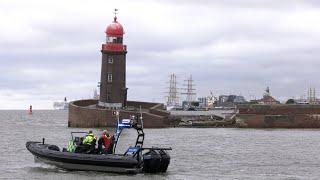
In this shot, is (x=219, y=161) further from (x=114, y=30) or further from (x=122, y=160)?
(x=114, y=30)

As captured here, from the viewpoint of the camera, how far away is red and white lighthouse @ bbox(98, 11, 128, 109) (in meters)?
79.9

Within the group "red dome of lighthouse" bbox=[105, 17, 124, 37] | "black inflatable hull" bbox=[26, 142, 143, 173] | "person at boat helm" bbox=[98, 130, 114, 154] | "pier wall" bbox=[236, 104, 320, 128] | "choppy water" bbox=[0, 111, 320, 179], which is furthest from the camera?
"pier wall" bbox=[236, 104, 320, 128]

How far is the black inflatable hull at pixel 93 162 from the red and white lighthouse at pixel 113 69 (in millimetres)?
46337

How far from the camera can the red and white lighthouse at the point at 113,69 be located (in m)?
79.9

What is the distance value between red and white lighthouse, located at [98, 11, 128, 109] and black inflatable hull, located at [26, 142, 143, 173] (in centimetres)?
4634

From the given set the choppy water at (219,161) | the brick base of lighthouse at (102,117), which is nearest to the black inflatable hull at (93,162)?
the choppy water at (219,161)

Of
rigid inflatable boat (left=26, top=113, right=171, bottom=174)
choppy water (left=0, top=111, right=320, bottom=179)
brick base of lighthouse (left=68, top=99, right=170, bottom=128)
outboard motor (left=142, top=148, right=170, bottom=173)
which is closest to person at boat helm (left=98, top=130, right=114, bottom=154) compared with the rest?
rigid inflatable boat (left=26, top=113, right=171, bottom=174)

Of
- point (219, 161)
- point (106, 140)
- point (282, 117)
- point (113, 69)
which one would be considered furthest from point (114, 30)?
point (106, 140)

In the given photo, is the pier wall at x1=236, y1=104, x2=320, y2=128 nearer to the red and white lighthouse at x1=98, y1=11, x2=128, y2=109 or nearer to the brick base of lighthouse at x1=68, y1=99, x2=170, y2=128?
the brick base of lighthouse at x1=68, y1=99, x2=170, y2=128

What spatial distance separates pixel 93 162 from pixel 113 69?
48.7 meters

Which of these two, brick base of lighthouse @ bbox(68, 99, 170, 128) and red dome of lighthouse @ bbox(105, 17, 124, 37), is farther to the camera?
red dome of lighthouse @ bbox(105, 17, 124, 37)

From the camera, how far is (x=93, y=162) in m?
31.8

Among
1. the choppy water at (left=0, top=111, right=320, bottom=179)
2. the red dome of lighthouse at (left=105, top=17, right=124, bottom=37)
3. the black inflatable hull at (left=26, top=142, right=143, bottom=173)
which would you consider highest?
the red dome of lighthouse at (left=105, top=17, right=124, bottom=37)

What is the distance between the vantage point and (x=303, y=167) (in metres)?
37.7
